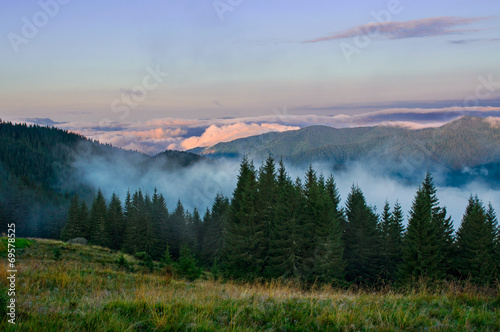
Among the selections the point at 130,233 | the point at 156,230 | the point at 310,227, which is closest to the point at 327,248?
the point at 310,227

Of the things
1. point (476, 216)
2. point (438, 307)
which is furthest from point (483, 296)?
point (476, 216)

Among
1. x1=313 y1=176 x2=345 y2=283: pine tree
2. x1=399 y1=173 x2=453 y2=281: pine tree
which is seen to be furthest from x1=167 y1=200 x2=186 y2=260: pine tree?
x1=399 y1=173 x2=453 y2=281: pine tree

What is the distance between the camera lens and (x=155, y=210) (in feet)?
238

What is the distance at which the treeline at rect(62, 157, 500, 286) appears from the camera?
105ft

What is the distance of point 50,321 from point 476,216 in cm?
5230

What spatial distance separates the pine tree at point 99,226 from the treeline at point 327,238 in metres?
6.99

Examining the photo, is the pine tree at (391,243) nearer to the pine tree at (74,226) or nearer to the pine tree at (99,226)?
the pine tree at (99,226)

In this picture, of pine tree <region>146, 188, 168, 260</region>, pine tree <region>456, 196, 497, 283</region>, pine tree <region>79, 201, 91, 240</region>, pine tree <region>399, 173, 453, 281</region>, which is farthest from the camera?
pine tree <region>79, 201, 91, 240</region>

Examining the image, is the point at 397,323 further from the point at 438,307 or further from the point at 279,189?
the point at 279,189

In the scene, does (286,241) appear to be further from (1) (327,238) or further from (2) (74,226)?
(2) (74,226)

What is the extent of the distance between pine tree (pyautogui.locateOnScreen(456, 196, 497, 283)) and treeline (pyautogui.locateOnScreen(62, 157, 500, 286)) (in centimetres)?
11

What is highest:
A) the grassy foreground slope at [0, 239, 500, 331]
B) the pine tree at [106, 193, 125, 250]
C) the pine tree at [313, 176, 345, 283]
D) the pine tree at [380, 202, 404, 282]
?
the grassy foreground slope at [0, 239, 500, 331]

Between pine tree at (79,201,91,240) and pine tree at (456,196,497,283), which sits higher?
pine tree at (456,196,497,283)

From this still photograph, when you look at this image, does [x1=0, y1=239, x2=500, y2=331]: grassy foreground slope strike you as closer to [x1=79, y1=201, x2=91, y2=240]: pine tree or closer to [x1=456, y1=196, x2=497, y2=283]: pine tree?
[x1=456, y1=196, x2=497, y2=283]: pine tree
